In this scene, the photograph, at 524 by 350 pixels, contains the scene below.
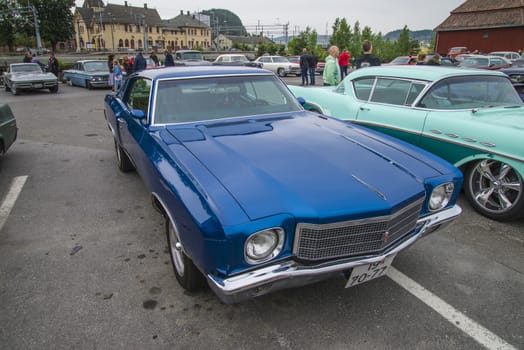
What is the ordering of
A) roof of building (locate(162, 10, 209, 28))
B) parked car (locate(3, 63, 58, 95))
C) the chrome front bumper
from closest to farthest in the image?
the chrome front bumper
parked car (locate(3, 63, 58, 95))
roof of building (locate(162, 10, 209, 28))

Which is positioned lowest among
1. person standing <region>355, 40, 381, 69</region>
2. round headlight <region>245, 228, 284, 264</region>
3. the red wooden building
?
round headlight <region>245, 228, 284, 264</region>

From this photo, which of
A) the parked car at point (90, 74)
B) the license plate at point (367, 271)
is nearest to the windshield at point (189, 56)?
the parked car at point (90, 74)

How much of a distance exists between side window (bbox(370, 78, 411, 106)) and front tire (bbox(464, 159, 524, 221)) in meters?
1.36

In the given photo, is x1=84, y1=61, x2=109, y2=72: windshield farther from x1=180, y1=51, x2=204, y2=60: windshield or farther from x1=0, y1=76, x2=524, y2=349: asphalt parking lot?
x1=0, y1=76, x2=524, y2=349: asphalt parking lot

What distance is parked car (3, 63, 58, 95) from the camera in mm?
14086

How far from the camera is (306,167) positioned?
248 centimetres

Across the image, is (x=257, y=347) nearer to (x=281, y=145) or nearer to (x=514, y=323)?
(x=281, y=145)

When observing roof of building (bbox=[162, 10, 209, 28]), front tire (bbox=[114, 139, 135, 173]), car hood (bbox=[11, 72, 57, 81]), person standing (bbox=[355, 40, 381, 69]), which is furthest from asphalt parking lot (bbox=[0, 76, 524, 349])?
roof of building (bbox=[162, 10, 209, 28])

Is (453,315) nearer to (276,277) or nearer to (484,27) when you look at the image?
(276,277)

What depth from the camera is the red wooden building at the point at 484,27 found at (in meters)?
39.6

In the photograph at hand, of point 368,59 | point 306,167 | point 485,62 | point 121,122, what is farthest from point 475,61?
point 306,167

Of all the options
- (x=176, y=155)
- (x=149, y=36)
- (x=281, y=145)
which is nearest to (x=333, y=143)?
(x=281, y=145)

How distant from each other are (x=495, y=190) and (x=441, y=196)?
1.65 metres

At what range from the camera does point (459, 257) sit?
3199 mm
